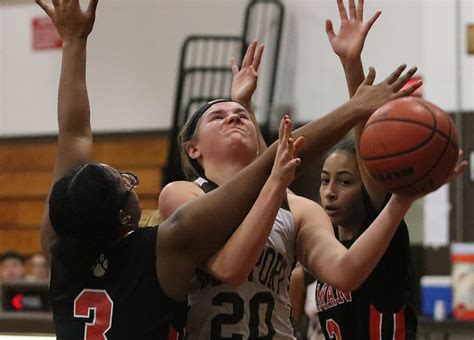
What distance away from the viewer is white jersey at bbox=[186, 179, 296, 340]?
2.77 meters

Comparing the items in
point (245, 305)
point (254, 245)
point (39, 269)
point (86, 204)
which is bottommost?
point (39, 269)

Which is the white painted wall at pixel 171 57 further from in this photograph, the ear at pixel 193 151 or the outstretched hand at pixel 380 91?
the outstretched hand at pixel 380 91

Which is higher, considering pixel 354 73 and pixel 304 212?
pixel 354 73

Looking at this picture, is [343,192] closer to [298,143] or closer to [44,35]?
[298,143]

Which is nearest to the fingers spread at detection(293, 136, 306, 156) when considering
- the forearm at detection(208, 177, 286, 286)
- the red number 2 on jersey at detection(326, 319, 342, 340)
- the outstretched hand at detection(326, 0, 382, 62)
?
the forearm at detection(208, 177, 286, 286)

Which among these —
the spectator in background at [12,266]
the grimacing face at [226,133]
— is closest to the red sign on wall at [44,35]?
the spectator in background at [12,266]

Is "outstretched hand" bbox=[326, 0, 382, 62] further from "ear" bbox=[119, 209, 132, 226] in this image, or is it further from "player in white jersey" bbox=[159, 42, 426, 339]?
"ear" bbox=[119, 209, 132, 226]

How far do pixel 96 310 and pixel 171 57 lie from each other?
7.59m

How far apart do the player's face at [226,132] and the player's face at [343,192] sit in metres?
0.53

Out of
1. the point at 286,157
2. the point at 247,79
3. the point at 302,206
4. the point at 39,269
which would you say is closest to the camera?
the point at 286,157

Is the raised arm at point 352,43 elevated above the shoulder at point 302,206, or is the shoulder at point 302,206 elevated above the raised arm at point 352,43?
the raised arm at point 352,43

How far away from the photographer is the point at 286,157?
247 cm

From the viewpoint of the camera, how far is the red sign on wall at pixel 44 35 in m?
10.5

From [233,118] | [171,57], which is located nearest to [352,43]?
[233,118]
